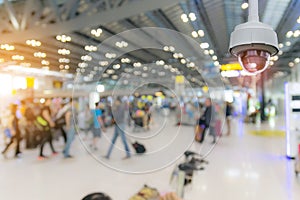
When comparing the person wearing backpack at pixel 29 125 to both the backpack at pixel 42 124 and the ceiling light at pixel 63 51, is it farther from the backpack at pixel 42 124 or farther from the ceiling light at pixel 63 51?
the ceiling light at pixel 63 51

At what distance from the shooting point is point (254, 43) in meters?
0.69

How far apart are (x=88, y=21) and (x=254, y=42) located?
6440 millimetres

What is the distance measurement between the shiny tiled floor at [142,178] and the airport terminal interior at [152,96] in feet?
0.05

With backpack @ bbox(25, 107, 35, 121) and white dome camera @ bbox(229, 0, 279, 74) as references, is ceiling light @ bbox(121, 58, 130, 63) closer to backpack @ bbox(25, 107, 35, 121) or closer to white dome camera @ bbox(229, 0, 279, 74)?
white dome camera @ bbox(229, 0, 279, 74)

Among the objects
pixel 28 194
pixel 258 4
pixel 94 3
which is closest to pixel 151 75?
pixel 258 4

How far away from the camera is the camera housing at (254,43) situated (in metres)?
0.69

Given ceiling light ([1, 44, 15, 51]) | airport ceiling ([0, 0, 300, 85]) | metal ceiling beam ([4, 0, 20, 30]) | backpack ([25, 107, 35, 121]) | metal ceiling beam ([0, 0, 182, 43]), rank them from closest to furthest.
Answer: airport ceiling ([0, 0, 300, 85]) < metal ceiling beam ([0, 0, 182, 43]) < backpack ([25, 107, 35, 121]) < metal ceiling beam ([4, 0, 20, 30]) < ceiling light ([1, 44, 15, 51])

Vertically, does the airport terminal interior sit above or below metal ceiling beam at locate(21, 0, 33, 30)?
below

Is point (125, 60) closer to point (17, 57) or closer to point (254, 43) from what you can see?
point (254, 43)

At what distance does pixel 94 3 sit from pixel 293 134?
603 cm

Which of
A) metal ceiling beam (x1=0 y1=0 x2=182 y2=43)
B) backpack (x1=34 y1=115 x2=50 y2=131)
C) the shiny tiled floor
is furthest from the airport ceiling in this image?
backpack (x1=34 y1=115 x2=50 y2=131)

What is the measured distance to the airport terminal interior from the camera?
1.30 m

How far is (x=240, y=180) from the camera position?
3.29 metres

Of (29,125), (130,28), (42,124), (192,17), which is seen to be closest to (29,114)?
(29,125)
